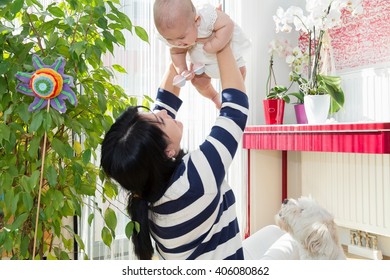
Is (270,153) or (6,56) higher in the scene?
(6,56)

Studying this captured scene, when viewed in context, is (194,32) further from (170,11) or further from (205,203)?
(205,203)

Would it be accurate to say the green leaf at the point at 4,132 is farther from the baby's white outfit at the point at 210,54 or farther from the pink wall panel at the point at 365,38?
the pink wall panel at the point at 365,38

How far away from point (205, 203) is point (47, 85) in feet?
1.54

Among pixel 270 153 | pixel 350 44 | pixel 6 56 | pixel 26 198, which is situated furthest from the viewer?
pixel 270 153

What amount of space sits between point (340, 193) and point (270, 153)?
615 millimetres

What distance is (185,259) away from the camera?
93cm

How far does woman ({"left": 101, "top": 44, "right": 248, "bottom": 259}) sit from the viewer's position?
2.74 ft

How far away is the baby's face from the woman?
12 centimetres

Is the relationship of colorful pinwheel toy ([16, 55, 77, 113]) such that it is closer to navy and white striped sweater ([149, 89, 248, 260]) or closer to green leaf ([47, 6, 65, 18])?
green leaf ([47, 6, 65, 18])

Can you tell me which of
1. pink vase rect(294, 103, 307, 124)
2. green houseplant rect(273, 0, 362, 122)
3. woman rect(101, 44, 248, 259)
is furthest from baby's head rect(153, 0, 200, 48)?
pink vase rect(294, 103, 307, 124)

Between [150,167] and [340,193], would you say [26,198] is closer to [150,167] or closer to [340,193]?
[150,167]

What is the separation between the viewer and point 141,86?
8.71 feet

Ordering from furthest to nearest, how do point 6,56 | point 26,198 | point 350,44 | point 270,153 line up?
1. point 270,153
2. point 350,44
3. point 6,56
4. point 26,198

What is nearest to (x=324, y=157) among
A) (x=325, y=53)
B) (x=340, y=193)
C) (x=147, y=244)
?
(x=340, y=193)
